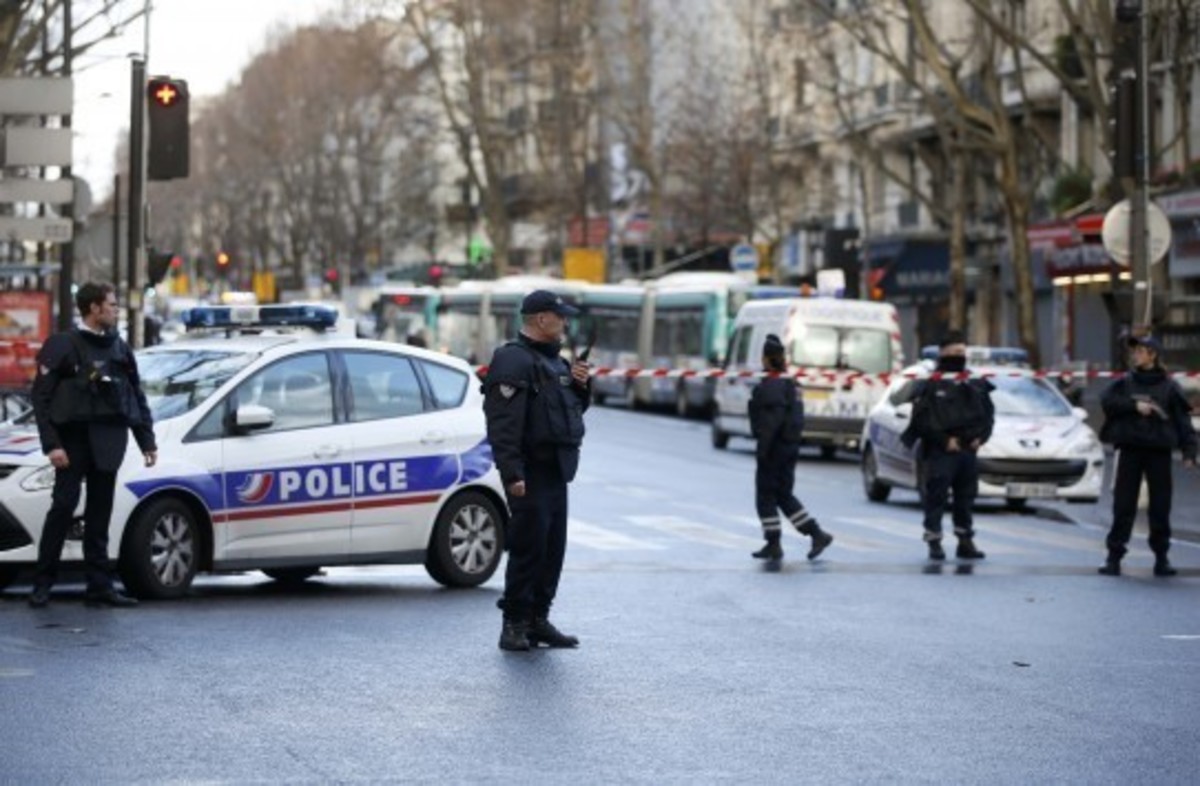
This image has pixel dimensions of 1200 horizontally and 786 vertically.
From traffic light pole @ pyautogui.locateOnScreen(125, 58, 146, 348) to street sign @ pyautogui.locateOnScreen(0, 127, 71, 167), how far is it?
701 centimetres

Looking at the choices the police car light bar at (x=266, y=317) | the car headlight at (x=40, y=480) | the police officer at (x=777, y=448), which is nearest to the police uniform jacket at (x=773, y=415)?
the police officer at (x=777, y=448)

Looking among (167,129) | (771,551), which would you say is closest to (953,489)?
(771,551)

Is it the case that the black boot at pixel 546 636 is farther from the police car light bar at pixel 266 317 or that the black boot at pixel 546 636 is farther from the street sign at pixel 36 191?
the street sign at pixel 36 191

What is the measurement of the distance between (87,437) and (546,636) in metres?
3.26

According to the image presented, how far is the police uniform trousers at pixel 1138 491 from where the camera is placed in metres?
19.6

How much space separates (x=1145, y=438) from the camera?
19.4 metres

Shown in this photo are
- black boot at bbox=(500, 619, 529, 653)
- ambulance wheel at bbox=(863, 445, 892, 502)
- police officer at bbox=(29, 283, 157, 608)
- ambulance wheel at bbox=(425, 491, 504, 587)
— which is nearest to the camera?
black boot at bbox=(500, 619, 529, 653)

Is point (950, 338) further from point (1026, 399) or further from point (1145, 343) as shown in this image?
point (1026, 399)

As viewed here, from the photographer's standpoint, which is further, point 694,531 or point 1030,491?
point 1030,491

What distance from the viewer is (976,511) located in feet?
94.9

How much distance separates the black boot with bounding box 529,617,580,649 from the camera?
13578 mm

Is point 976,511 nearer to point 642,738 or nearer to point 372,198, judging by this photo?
point 642,738

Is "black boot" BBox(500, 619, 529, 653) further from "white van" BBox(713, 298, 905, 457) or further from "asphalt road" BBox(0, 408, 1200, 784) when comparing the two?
"white van" BBox(713, 298, 905, 457)

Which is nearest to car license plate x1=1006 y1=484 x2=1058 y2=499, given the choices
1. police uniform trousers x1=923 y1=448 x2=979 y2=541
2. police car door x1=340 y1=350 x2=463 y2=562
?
police uniform trousers x1=923 y1=448 x2=979 y2=541
